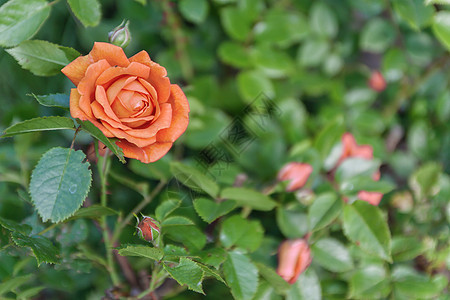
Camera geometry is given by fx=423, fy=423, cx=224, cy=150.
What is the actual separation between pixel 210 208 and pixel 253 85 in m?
0.44

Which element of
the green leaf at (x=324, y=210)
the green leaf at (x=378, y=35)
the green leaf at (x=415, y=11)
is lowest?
the green leaf at (x=324, y=210)

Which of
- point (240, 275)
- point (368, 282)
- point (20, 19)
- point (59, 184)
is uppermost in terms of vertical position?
point (20, 19)

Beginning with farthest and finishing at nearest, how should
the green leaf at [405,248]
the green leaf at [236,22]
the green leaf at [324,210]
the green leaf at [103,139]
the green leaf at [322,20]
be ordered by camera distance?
1. the green leaf at [322,20]
2. the green leaf at [236,22]
3. the green leaf at [405,248]
4. the green leaf at [324,210]
5. the green leaf at [103,139]

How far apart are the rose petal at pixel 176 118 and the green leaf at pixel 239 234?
20 centimetres

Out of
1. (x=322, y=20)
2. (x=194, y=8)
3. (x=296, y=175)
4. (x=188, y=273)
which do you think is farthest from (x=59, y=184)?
(x=322, y=20)

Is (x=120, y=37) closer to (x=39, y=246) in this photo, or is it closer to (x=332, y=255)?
(x=39, y=246)

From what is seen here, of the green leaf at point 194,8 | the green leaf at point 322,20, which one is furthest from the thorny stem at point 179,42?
the green leaf at point 322,20

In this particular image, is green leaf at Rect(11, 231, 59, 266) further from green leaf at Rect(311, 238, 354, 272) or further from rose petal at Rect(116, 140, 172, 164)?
green leaf at Rect(311, 238, 354, 272)

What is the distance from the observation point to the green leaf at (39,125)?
461 millimetres

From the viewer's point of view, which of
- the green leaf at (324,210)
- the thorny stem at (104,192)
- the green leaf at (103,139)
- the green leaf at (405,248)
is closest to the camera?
the green leaf at (103,139)

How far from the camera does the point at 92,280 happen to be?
878 mm

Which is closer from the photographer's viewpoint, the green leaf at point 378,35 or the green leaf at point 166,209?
the green leaf at point 166,209

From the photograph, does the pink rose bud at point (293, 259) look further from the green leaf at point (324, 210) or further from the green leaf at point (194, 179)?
the green leaf at point (194, 179)

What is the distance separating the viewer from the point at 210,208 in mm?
616
